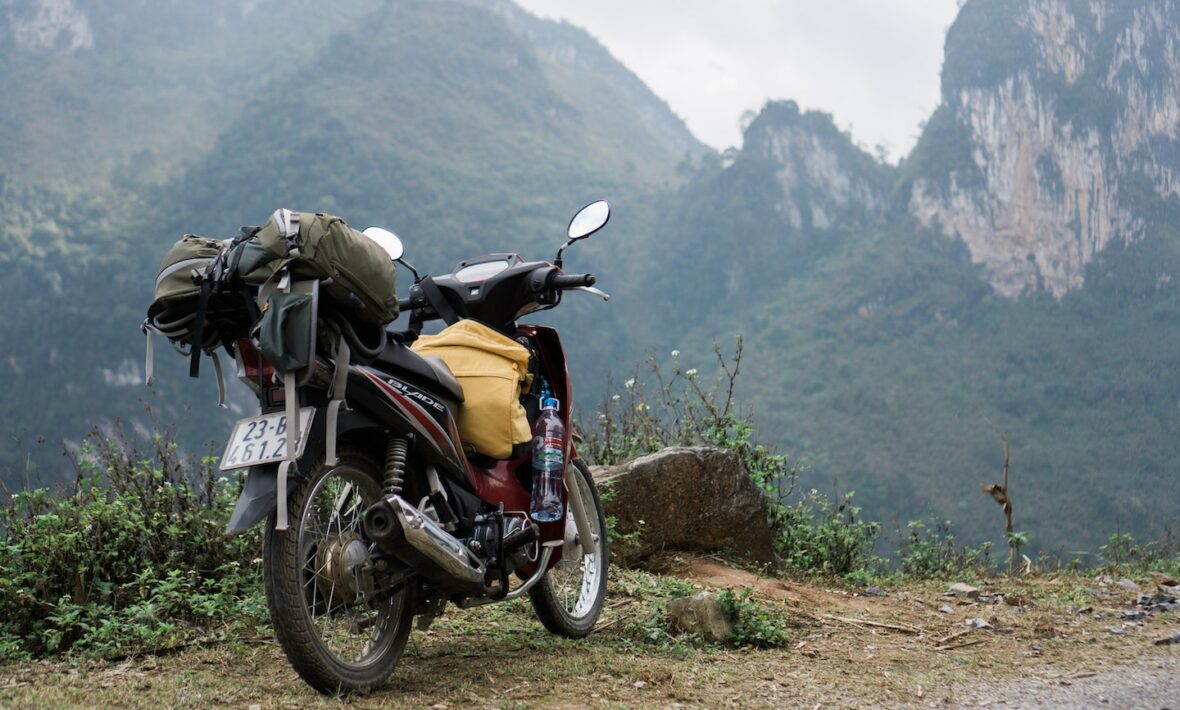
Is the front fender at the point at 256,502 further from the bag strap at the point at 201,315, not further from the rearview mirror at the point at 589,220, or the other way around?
the rearview mirror at the point at 589,220

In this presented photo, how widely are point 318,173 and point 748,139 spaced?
39821 mm

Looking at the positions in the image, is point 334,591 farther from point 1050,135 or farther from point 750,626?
point 1050,135

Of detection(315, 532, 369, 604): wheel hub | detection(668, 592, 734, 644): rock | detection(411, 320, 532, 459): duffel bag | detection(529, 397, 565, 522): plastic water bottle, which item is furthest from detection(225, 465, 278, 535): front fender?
detection(668, 592, 734, 644): rock

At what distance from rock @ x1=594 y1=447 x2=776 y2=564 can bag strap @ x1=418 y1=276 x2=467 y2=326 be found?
84.7 inches

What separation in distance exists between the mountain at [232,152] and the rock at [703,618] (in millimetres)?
44947

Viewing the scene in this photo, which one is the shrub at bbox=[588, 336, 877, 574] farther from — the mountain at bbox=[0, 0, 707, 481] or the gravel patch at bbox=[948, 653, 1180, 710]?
the mountain at bbox=[0, 0, 707, 481]

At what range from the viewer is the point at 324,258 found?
2984 mm

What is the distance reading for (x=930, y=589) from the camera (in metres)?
6.66

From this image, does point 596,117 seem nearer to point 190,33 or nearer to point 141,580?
point 190,33

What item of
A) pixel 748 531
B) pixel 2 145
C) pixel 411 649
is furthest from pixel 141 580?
pixel 2 145

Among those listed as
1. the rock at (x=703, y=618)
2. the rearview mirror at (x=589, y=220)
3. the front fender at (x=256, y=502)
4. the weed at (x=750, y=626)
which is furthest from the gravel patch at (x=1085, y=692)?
the front fender at (x=256, y=502)

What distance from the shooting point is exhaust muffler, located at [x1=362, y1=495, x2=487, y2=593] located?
3213 mm

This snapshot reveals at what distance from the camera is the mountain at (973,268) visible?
2549 inches

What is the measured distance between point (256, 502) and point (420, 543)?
1.62 feet
